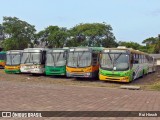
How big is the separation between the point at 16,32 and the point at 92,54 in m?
56.8

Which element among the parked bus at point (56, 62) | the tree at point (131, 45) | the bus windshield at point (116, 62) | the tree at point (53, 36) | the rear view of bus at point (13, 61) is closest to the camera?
the bus windshield at point (116, 62)

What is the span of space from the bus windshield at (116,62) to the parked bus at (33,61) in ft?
24.9

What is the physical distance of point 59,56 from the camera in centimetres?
3047

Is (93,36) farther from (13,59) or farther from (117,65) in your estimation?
(117,65)

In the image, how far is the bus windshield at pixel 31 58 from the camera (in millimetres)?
31708

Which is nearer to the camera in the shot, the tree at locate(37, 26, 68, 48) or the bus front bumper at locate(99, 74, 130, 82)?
the bus front bumper at locate(99, 74, 130, 82)

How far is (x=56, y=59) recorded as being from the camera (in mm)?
30469

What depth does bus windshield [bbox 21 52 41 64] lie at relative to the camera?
31708 millimetres

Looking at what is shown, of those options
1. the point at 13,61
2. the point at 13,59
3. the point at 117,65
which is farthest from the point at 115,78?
the point at 13,59

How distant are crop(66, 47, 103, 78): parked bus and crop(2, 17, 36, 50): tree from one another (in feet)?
175

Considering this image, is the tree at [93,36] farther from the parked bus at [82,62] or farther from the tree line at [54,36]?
the parked bus at [82,62]

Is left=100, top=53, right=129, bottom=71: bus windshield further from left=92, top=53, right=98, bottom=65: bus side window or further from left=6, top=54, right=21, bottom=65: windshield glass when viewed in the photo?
left=6, top=54, right=21, bottom=65: windshield glass

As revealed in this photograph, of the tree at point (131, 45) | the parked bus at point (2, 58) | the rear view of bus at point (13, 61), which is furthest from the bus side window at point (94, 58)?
the tree at point (131, 45)

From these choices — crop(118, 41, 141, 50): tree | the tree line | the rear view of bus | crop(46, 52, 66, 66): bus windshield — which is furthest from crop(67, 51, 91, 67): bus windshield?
crop(118, 41, 141, 50): tree
